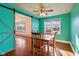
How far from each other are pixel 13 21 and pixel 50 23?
28.5 inches

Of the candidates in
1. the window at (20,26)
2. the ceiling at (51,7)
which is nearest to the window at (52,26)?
the ceiling at (51,7)

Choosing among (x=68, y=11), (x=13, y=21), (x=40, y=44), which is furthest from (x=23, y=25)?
(x=68, y=11)

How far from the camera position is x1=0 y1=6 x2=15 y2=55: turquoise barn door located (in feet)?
6.20

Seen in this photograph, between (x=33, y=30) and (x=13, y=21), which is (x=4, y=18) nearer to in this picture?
(x=13, y=21)

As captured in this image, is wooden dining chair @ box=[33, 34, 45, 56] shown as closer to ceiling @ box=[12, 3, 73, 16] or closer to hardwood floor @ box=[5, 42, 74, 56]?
hardwood floor @ box=[5, 42, 74, 56]

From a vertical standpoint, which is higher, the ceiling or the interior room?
the ceiling

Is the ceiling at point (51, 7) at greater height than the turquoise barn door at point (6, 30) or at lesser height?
greater

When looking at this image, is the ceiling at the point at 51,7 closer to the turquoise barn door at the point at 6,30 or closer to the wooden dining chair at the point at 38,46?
the turquoise barn door at the point at 6,30

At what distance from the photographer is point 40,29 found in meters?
2.02

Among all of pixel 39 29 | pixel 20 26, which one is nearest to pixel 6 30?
pixel 20 26

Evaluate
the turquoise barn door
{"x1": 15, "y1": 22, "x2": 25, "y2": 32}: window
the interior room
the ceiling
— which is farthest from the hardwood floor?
the ceiling

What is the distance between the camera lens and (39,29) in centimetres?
202

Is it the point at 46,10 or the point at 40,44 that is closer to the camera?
the point at 46,10

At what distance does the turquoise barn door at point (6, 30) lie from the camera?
6.20ft
